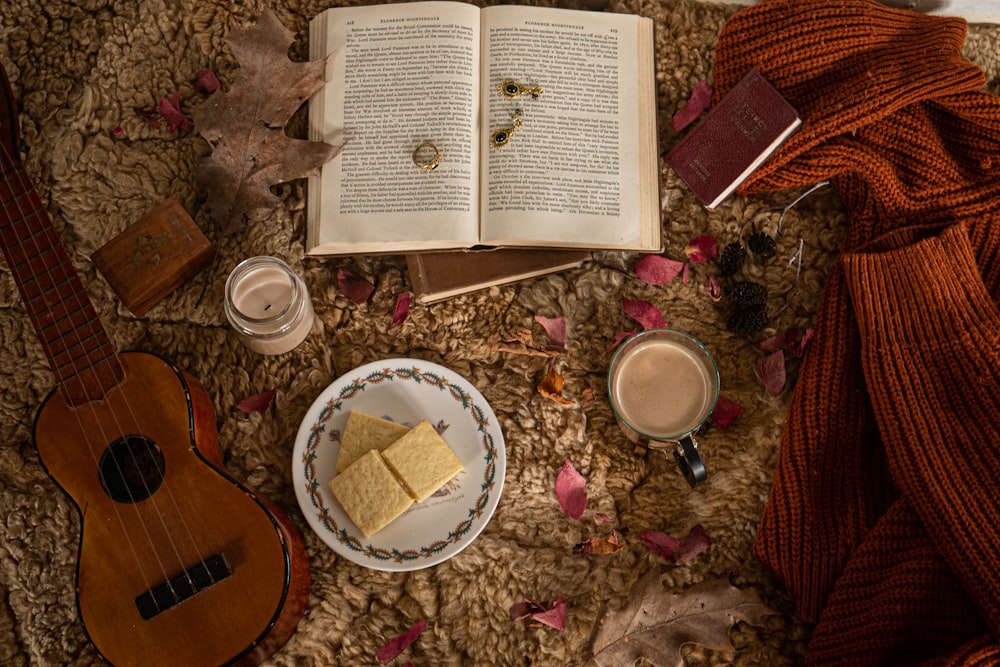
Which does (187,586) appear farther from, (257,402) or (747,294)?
(747,294)

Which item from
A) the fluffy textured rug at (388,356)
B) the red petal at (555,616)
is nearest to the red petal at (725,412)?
the fluffy textured rug at (388,356)

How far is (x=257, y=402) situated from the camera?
45.5 inches

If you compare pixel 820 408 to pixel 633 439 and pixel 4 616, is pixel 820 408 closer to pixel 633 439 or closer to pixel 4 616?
pixel 633 439

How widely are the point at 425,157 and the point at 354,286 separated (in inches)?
8.7

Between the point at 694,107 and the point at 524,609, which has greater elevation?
the point at 694,107

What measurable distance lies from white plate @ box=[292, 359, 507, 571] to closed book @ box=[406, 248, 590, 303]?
119 mm

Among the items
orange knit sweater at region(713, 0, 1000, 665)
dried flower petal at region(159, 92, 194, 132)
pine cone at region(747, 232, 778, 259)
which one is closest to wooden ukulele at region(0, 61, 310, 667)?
dried flower petal at region(159, 92, 194, 132)

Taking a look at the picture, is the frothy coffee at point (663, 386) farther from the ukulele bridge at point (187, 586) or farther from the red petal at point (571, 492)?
the ukulele bridge at point (187, 586)

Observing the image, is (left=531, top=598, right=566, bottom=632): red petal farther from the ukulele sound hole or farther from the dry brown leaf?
the ukulele sound hole

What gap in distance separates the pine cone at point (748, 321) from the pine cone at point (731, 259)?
7cm

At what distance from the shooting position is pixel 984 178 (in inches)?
44.6

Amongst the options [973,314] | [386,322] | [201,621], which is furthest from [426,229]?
[973,314]

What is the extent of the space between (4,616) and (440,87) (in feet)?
3.24

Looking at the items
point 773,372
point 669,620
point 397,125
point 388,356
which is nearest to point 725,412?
point 773,372
